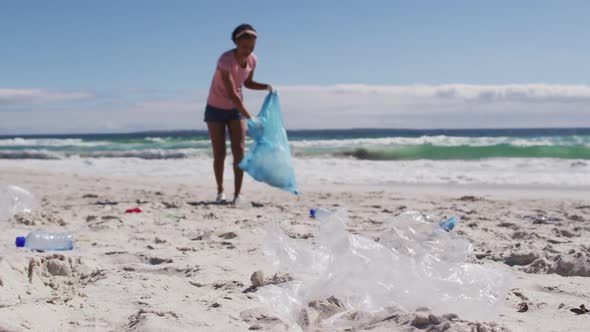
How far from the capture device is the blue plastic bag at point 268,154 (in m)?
4.65

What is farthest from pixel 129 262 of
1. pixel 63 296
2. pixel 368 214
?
pixel 368 214

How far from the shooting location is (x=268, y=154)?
4.68 meters

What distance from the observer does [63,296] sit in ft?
6.12

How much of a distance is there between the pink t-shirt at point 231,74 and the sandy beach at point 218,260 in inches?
33.0

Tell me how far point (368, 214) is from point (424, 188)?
2338 mm

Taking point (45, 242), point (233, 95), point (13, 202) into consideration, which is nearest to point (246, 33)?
point (233, 95)

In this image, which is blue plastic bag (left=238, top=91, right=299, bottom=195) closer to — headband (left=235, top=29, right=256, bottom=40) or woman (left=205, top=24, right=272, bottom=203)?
woman (left=205, top=24, right=272, bottom=203)

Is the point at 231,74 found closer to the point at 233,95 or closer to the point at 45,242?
the point at 233,95

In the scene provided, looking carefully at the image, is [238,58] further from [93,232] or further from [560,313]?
[560,313]

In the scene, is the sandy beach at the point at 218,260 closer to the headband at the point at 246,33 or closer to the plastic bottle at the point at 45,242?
the plastic bottle at the point at 45,242

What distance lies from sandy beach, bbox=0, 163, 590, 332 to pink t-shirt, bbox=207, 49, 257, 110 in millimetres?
839

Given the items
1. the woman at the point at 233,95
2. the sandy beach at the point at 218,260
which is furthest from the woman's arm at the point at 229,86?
the sandy beach at the point at 218,260

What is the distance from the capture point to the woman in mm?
4371

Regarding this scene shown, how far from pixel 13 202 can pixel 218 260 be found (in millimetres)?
2218
